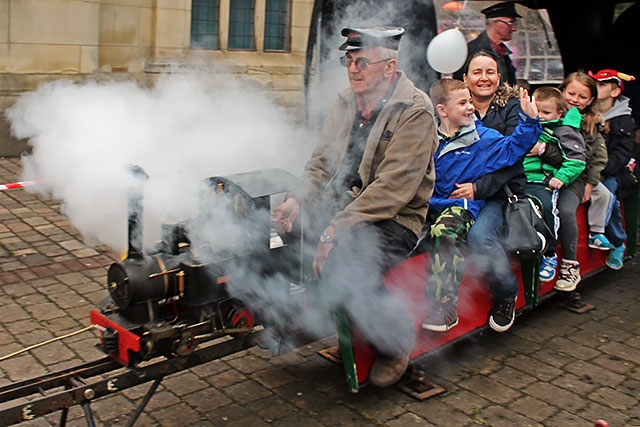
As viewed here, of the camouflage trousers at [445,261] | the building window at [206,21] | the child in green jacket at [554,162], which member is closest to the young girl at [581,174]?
the child in green jacket at [554,162]

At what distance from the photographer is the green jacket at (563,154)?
505cm

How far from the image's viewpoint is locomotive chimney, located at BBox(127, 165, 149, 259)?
3.25m

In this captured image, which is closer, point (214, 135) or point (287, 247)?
point (287, 247)

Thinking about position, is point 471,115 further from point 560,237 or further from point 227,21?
point 227,21

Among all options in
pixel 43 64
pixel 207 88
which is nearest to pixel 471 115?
pixel 207 88

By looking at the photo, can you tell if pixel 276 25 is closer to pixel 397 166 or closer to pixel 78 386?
pixel 397 166

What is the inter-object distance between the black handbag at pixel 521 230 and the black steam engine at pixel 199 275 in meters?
1.47

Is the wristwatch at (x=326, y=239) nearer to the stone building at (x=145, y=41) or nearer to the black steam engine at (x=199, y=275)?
the black steam engine at (x=199, y=275)

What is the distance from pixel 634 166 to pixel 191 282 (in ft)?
13.6

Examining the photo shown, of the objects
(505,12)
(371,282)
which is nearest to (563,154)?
(505,12)

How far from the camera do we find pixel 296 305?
12.7 feet

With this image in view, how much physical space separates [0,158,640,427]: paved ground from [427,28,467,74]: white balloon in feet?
6.16

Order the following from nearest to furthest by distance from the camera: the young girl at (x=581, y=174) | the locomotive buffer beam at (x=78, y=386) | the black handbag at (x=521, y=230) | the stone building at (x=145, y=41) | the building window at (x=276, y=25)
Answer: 1. the locomotive buffer beam at (x=78, y=386)
2. the black handbag at (x=521, y=230)
3. the young girl at (x=581, y=174)
4. the stone building at (x=145, y=41)
5. the building window at (x=276, y=25)

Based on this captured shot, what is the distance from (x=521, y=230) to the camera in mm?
4438
